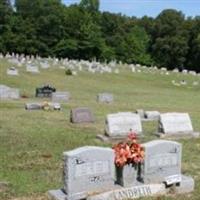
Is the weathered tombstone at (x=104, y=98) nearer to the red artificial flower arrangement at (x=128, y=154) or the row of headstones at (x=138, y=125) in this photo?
the row of headstones at (x=138, y=125)

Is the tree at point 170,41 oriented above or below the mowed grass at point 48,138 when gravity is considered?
above

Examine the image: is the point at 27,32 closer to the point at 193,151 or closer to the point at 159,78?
the point at 159,78

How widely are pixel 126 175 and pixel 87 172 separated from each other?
713 millimetres

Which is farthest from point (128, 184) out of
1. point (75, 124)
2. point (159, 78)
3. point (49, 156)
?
point (159, 78)

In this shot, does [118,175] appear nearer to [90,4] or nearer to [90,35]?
[90,35]

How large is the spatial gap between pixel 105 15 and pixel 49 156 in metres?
78.9

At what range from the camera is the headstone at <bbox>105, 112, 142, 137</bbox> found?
16.3 metres

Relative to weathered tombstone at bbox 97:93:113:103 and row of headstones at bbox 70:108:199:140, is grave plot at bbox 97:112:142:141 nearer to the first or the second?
row of headstones at bbox 70:108:199:140

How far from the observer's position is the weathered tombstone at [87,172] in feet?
31.5

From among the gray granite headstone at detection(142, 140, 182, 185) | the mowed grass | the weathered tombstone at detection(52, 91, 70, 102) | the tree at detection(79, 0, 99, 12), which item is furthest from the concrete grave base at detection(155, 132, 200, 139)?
the tree at detection(79, 0, 99, 12)


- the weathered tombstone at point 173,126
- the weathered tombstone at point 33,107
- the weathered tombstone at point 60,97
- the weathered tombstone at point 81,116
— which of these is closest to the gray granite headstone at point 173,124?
Answer: the weathered tombstone at point 173,126

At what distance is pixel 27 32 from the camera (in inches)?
3091

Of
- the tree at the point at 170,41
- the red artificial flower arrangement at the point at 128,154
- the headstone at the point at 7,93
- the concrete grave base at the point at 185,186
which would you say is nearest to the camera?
the red artificial flower arrangement at the point at 128,154

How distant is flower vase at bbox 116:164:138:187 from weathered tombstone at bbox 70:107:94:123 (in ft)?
29.3
